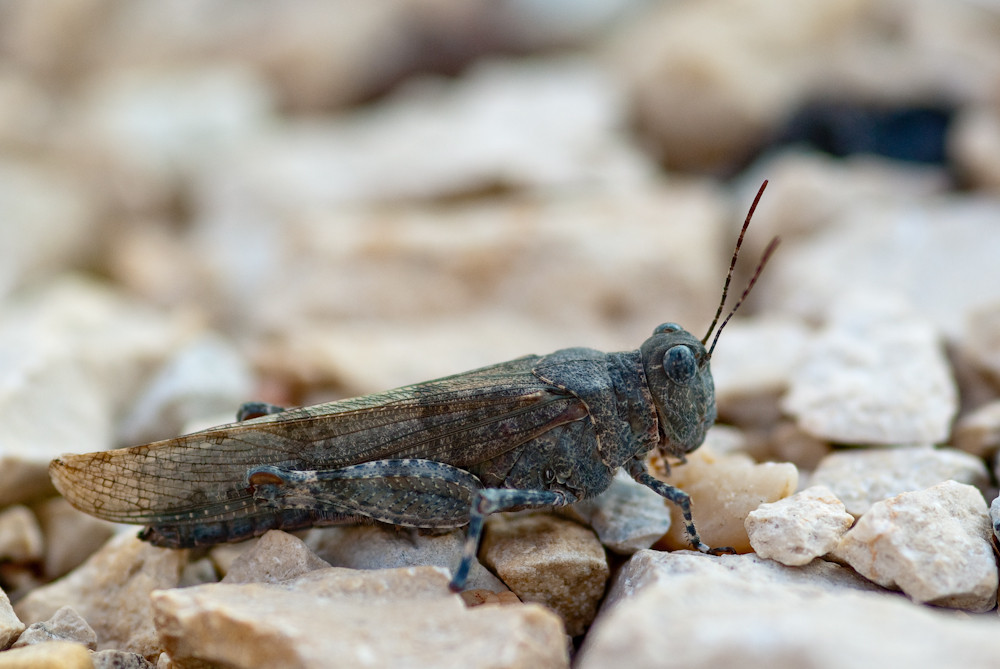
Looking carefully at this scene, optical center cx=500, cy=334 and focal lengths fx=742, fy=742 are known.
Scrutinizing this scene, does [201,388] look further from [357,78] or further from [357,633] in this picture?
[357,78]

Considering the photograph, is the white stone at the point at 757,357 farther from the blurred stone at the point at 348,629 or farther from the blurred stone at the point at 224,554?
the blurred stone at the point at 224,554

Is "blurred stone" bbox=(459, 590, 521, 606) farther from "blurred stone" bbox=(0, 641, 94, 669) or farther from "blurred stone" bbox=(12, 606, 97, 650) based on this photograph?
"blurred stone" bbox=(12, 606, 97, 650)

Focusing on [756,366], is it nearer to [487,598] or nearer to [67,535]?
[487,598]

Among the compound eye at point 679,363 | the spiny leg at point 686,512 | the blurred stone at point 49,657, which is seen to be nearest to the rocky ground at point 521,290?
the blurred stone at point 49,657

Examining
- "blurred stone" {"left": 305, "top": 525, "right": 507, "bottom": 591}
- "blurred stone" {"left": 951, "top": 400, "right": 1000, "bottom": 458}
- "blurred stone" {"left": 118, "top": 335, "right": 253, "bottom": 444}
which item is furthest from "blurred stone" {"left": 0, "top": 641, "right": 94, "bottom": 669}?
"blurred stone" {"left": 951, "top": 400, "right": 1000, "bottom": 458}

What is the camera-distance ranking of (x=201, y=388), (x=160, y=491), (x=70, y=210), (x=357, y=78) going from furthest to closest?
(x=357, y=78)
(x=70, y=210)
(x=201, y=388)
(x=160, y=491)

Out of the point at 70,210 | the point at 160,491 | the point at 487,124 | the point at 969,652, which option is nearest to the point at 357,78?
the point at 487,124
